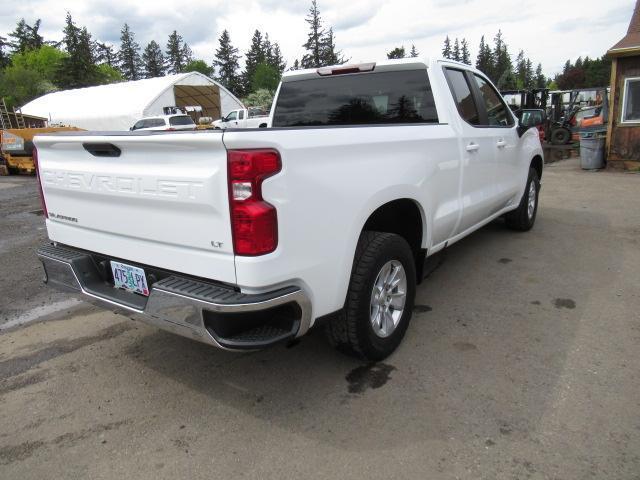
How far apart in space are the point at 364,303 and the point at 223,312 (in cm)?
95

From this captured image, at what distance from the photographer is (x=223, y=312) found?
219cm

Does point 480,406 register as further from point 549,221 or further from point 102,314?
point 549,221

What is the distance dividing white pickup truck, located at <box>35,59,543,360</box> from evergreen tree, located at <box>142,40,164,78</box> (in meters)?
100

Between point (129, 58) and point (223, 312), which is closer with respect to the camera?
point (223, 312)

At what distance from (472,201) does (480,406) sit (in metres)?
1.99

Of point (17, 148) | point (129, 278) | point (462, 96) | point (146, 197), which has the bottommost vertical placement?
point (129, 278)

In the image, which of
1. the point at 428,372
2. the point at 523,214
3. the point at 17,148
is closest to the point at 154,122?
the point at 17,148

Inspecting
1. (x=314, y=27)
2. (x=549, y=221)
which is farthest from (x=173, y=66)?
(x=549, y=221)

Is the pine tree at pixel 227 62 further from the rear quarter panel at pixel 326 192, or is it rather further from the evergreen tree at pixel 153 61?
the rear quarter panel at pixel 326 192

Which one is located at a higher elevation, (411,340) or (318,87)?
(318,87)

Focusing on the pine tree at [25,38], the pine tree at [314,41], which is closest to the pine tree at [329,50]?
the pine tree at [314,41]

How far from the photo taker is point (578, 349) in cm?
329

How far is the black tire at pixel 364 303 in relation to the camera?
2.82 metres

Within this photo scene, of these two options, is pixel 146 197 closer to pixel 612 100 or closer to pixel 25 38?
pixel 612 100
